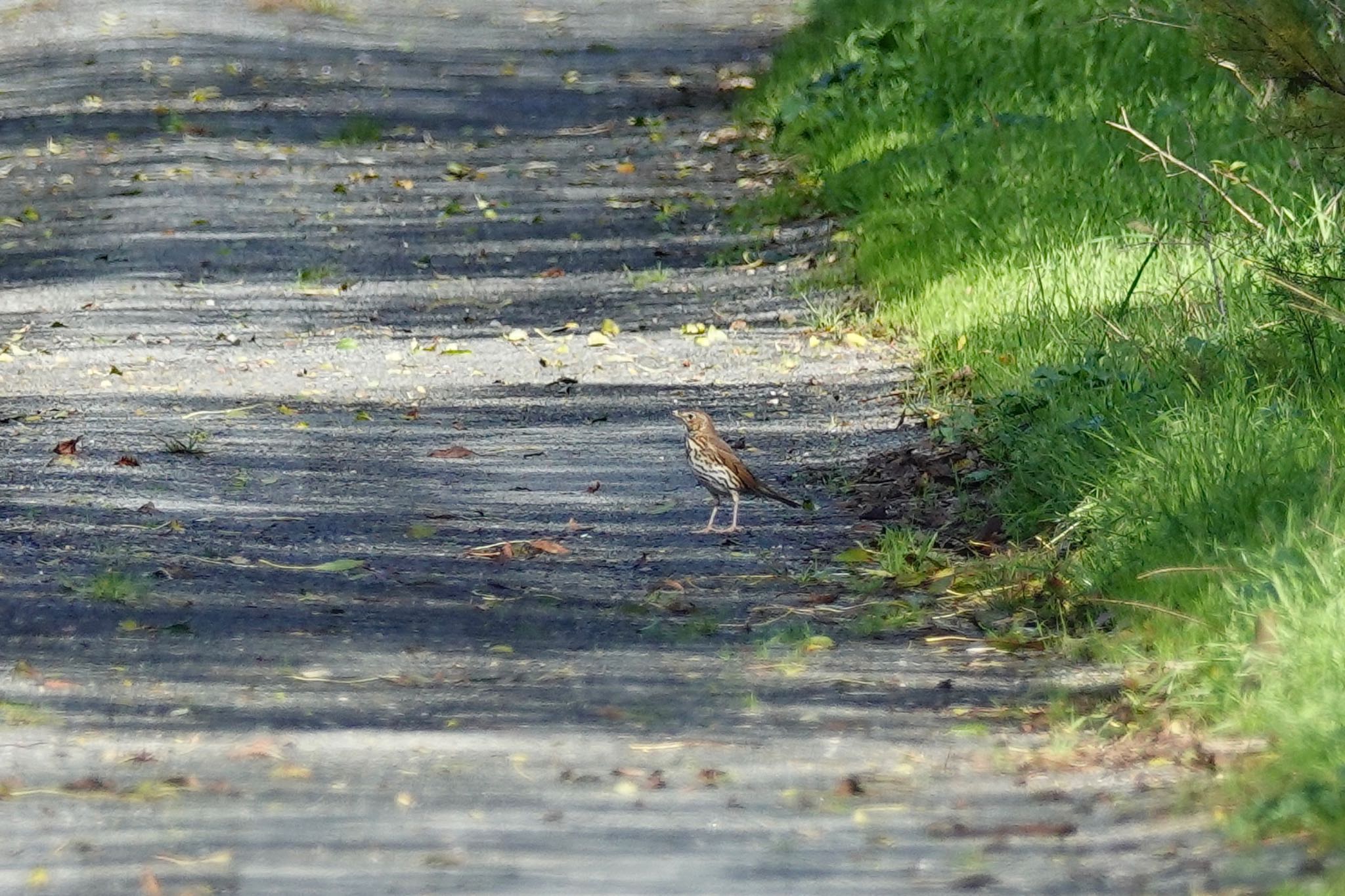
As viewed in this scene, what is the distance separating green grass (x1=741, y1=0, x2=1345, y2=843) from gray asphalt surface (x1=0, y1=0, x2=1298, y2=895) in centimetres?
33

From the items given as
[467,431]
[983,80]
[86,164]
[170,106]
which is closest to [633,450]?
[467,431]

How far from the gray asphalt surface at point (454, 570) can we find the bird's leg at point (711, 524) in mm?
129

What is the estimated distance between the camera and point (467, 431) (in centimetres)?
810

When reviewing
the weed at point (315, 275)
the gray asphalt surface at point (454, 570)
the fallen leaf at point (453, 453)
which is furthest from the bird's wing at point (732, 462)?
the weed at point (315, 275)

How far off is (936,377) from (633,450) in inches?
47.7

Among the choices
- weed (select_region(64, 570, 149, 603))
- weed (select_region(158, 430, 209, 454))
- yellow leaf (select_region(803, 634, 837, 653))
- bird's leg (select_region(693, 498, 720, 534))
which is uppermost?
weed (select_region(64, 570, 149, 603))

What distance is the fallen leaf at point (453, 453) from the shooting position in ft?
25.3

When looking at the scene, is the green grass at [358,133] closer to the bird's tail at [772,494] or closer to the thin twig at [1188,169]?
the bird's tail at [772,494]

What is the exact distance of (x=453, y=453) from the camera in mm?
7750

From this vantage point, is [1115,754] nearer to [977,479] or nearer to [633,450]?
[977,479]

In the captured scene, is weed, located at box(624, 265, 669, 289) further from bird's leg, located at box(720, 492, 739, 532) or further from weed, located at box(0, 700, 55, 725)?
weed, located at box(0, 700, 55, 725)

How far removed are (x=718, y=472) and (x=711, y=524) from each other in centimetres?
26

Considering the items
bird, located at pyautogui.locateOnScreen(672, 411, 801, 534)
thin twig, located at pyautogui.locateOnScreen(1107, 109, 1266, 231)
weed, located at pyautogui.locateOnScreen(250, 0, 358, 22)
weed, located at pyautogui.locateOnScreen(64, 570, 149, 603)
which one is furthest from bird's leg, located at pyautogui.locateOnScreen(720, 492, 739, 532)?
weed, located at pyautogui.locateOnScreen(250, 0, 358, 22)

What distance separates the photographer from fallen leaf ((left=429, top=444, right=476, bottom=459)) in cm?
772
